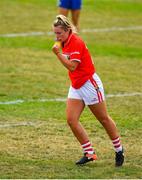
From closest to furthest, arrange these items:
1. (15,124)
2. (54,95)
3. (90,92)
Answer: (90,92)
(15,124)
(54,95)

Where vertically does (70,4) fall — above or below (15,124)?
below

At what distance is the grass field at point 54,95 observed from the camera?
9.38 metres

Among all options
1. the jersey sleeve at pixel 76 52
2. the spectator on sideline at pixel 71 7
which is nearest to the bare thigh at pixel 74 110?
the jersey sleeve at pixel 76 52

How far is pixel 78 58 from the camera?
910 centimetres

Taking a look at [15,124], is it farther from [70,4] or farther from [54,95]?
[70,4]

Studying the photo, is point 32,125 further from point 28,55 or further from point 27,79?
point 28,55

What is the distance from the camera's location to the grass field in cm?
938

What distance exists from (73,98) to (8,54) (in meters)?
8.47

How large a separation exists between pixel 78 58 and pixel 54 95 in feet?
15.6

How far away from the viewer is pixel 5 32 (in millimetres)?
20547

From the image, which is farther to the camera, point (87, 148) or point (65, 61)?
point (87, 148)

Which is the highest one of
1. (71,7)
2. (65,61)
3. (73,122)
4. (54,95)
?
(65,61)

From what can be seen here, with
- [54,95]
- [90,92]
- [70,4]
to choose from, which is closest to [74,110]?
[90,92]

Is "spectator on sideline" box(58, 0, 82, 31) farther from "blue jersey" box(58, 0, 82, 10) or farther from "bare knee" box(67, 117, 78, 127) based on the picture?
"bare knee" box(67, 117, 78, 127)
